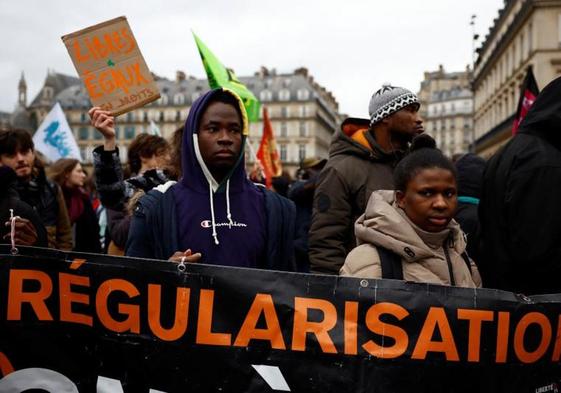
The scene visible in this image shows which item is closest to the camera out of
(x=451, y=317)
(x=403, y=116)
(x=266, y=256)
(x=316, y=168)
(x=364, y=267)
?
(x=451, y=317)

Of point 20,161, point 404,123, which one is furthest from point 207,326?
point 20,161

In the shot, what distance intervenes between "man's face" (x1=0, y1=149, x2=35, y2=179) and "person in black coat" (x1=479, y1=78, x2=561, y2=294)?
308 centimetres

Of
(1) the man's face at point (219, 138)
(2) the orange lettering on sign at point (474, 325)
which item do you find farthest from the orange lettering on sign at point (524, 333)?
(1) the man's face at point (219, 138)

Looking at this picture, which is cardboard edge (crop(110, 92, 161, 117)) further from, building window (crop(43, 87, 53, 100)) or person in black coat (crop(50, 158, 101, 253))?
building window (crop(43, 87, 53, 100))

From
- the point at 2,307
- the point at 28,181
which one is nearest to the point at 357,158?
the point at 2,307

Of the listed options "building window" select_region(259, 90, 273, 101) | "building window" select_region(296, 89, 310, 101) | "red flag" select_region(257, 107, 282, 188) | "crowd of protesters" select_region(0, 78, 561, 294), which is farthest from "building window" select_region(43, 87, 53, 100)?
"crowd of protesters" select_region(0, 78, 561, 294)

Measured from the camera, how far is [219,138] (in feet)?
9.38

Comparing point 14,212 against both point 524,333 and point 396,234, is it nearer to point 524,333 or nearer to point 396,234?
point 396,234

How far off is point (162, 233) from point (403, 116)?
1637mm

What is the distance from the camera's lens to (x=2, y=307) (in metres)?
2.57

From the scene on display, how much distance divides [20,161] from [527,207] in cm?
333

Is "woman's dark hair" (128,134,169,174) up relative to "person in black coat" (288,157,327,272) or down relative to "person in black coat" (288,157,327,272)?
up

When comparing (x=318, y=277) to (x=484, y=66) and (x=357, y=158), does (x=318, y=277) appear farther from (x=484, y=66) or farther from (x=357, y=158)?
(x=484, y=66)

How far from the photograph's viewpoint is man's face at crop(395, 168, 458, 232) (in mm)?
2803
